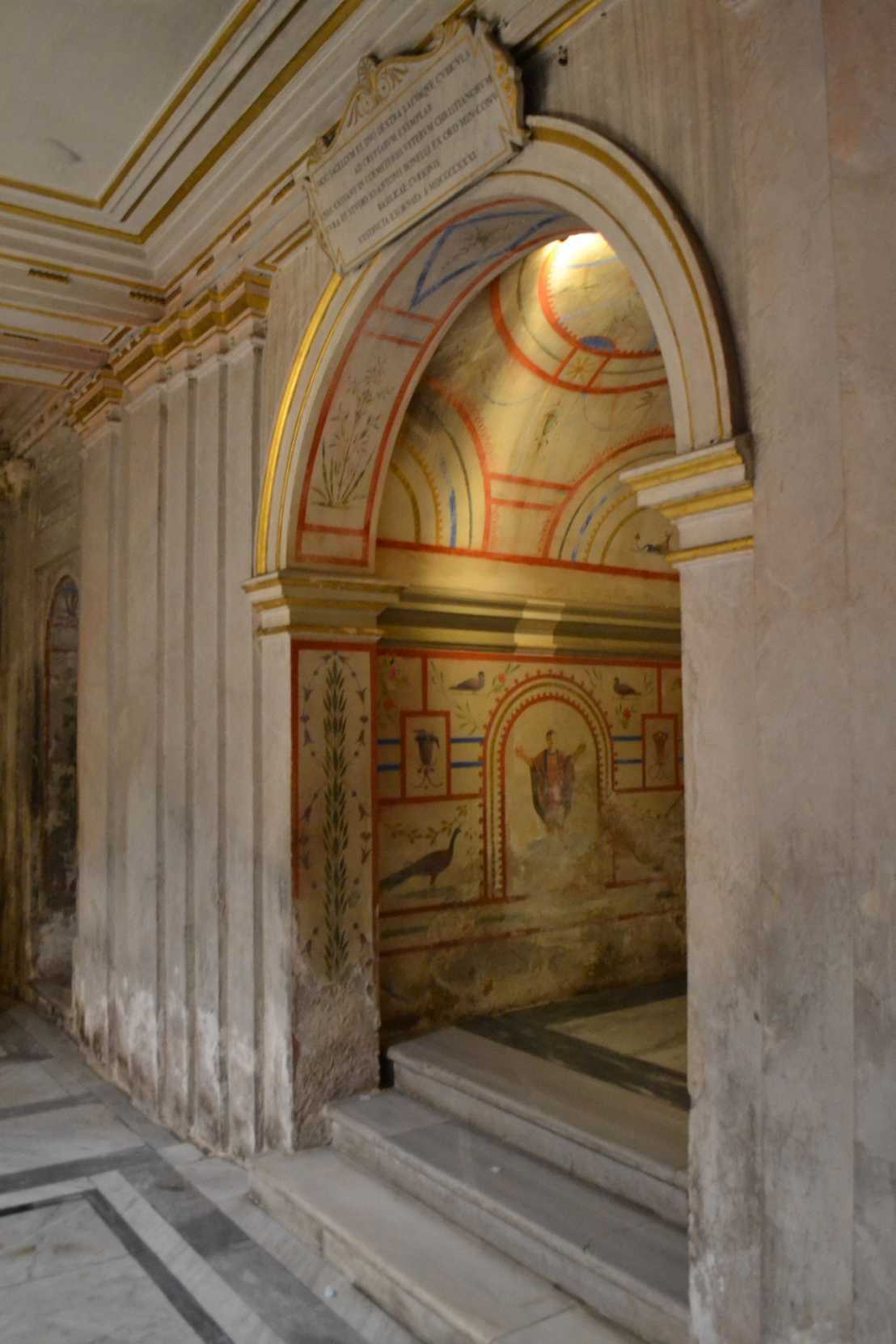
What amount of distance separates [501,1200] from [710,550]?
7.88 ft

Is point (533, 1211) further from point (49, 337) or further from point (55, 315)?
point (49, 337)

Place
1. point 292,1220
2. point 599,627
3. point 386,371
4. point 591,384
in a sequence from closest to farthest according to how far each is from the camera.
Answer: point 292,1220 → point 386,371 → point 591,384 → point 599,627

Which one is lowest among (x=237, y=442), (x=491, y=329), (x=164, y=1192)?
(x=164, y=1192)

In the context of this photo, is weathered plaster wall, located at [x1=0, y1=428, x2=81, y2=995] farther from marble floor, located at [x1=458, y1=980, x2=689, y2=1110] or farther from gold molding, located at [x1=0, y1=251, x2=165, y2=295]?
marble floor, located at [x1=458, y1=980, x2=689, y2=1110]

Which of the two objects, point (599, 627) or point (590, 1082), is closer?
point (590, 1082)

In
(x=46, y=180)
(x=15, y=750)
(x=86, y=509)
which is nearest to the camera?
(x=46, y=180)

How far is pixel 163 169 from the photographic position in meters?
5.02

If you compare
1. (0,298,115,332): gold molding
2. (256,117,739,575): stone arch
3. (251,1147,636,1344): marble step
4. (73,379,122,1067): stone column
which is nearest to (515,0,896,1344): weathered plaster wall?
(256,117,739,575): stone arch

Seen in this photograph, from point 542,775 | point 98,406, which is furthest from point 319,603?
point 98,406

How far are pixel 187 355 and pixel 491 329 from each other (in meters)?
1.66

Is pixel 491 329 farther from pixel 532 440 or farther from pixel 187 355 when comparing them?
pixel 187 355

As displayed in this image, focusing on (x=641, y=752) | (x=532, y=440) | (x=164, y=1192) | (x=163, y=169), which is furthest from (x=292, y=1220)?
(x=163, y=169)

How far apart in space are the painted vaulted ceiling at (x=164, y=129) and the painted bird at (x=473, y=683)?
2.14 meters

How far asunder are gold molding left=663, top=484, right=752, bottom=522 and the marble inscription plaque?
4.70 feet
